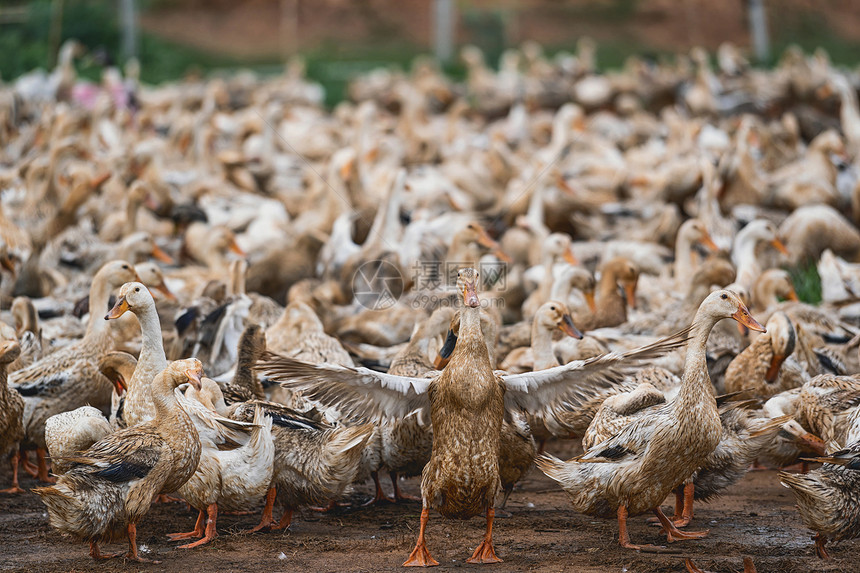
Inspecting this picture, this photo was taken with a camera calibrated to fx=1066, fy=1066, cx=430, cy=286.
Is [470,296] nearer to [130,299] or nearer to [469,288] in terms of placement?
[469,288]

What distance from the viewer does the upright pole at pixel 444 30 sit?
2492 cm

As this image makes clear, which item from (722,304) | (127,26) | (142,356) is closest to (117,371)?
(142,356)

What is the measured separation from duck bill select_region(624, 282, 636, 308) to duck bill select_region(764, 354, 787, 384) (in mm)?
2222

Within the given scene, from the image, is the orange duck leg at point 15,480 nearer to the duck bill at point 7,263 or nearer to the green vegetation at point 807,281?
the duck bill at point 7,263

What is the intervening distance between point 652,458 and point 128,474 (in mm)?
2620

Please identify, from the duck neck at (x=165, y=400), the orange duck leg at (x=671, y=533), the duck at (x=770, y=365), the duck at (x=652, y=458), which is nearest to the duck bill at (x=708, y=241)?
the duck at (x=770, y=365)

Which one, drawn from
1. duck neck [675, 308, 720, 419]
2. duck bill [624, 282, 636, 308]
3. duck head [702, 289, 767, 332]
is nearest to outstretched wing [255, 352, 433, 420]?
duck neck [675, 308, 720, 419]

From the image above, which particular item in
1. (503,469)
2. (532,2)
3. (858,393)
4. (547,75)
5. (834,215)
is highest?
(532,2)

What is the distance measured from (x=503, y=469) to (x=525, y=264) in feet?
17.5

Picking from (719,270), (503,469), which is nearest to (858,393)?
(503,469)

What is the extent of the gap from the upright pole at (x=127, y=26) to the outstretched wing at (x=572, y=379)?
1805 centimetres

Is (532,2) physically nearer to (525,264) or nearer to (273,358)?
(525,264)

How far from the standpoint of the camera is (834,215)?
11227 millimetres

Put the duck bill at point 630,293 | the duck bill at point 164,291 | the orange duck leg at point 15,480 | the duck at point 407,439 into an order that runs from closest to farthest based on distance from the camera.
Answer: the duck at point 407,439
the orange duck leg at point 15,480
the duck bill at point 164,291
the duck bill at point 630,293
